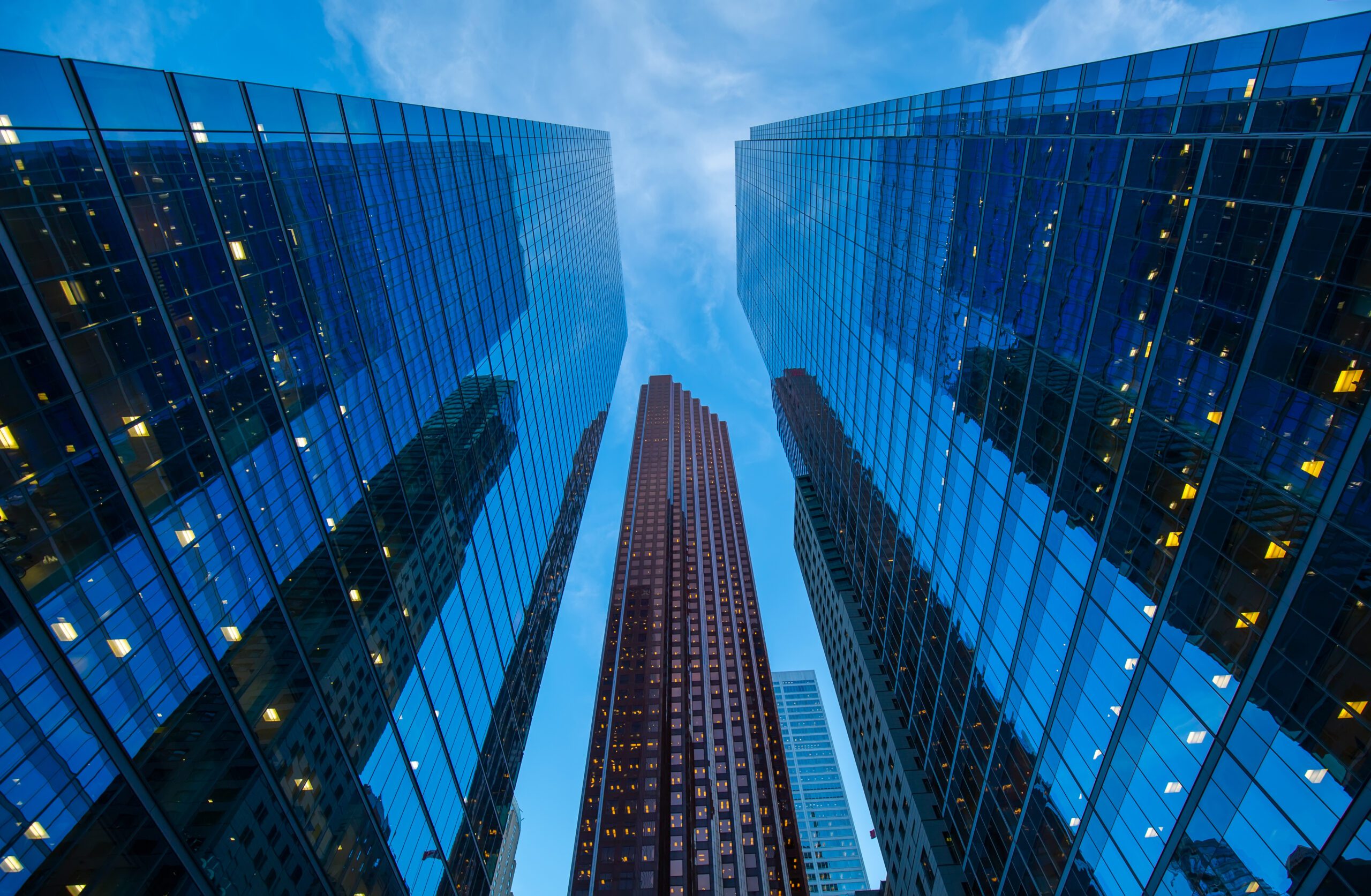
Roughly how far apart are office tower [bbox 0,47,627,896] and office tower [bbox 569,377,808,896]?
67.7 metres

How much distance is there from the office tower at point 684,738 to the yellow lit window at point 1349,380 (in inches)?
4129

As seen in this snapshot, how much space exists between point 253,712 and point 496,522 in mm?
21940

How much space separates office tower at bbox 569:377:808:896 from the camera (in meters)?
93.8

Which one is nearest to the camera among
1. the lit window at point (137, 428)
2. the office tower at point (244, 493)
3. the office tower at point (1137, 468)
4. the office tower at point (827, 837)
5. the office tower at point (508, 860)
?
the office tower at point (244, 493)

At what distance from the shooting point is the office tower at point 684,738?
3693 inches

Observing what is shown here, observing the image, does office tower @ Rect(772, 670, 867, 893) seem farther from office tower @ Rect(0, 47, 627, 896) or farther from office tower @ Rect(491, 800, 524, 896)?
office tower @ Rect(0, 47, 627, 896)

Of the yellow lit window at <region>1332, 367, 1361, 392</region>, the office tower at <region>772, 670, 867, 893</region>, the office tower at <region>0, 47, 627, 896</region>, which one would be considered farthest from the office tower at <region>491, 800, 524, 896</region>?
the yellow lit window at <region>1332, 367, 1361, 392</region>

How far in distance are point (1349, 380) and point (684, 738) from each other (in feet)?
398

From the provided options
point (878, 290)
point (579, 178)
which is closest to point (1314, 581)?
point (878, 290)

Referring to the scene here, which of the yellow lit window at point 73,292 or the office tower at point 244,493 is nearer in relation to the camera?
the office tower at point 244,493

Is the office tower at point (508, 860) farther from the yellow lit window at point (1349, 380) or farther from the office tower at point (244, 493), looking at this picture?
the yellow lit window at point (1349, 380)

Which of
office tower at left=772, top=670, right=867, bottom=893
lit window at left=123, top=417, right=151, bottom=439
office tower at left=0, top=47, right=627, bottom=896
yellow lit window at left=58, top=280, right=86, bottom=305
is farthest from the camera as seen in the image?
office tower at left=772, top=670, right=867, bottom=893

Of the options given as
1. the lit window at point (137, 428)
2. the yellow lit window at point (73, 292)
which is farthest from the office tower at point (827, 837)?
the yellow lit window at point (73, 292)

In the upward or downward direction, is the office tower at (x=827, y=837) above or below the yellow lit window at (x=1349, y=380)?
below
